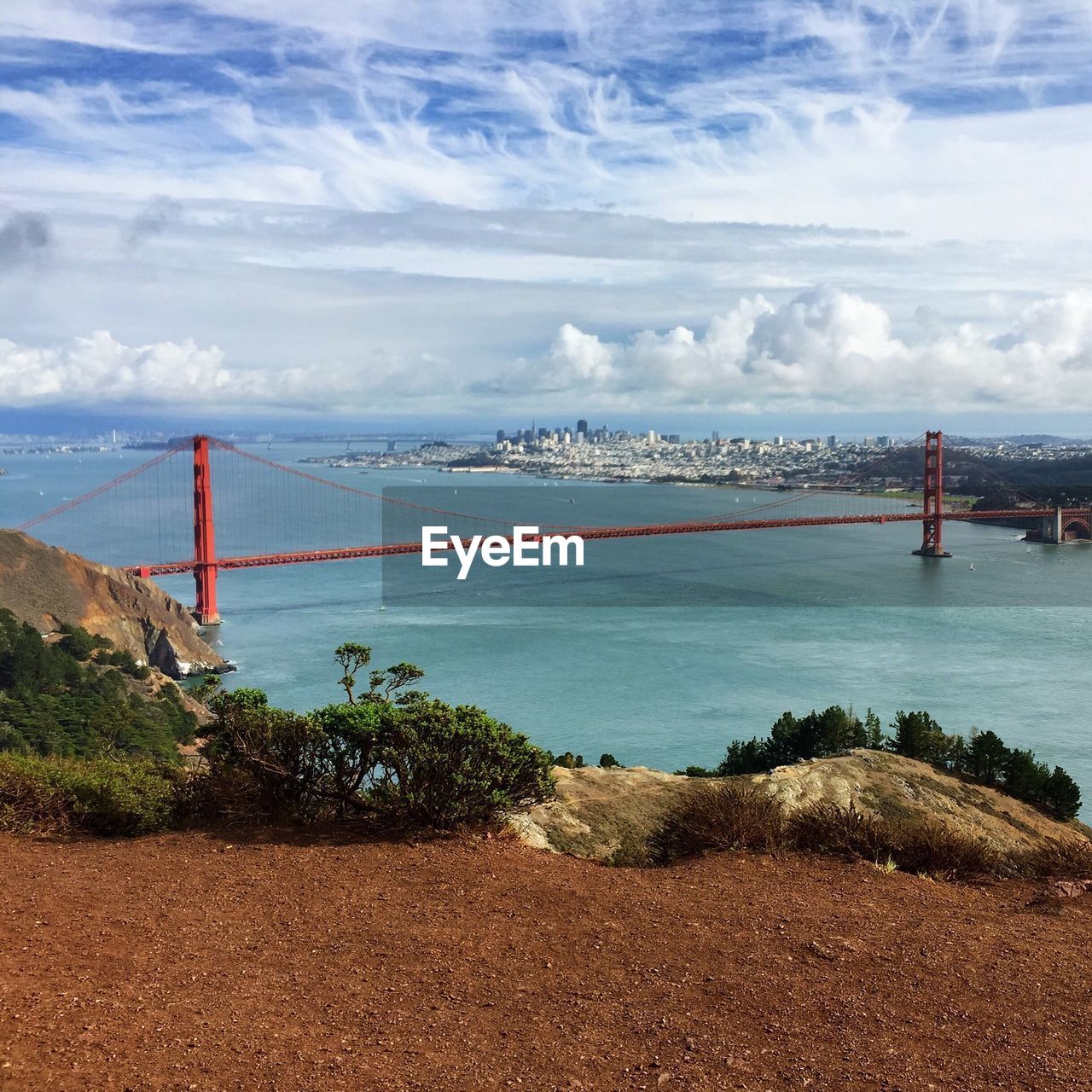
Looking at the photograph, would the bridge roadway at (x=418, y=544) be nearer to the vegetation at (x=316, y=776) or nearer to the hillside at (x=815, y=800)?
the hillside at (x=815, y=800)

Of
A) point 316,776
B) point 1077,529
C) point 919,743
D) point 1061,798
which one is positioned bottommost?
point 1061,798

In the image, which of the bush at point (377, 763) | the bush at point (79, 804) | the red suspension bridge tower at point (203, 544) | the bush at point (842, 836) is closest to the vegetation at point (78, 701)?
the bush at point (79, 804)

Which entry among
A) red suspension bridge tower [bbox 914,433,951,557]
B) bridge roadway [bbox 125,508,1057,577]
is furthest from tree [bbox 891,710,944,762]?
red suspension bridge tower [bbox 914,433,951,557]

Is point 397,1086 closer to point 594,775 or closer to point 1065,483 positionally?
point 594,775

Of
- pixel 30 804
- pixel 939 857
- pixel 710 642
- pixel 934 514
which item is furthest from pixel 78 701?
→ pixel 934 514

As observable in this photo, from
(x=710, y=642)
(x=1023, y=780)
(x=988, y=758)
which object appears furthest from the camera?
(x=710, y=642)

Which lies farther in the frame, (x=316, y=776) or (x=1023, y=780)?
(x=1023, y=780)

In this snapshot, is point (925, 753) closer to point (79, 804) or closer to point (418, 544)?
point (79, 804)
